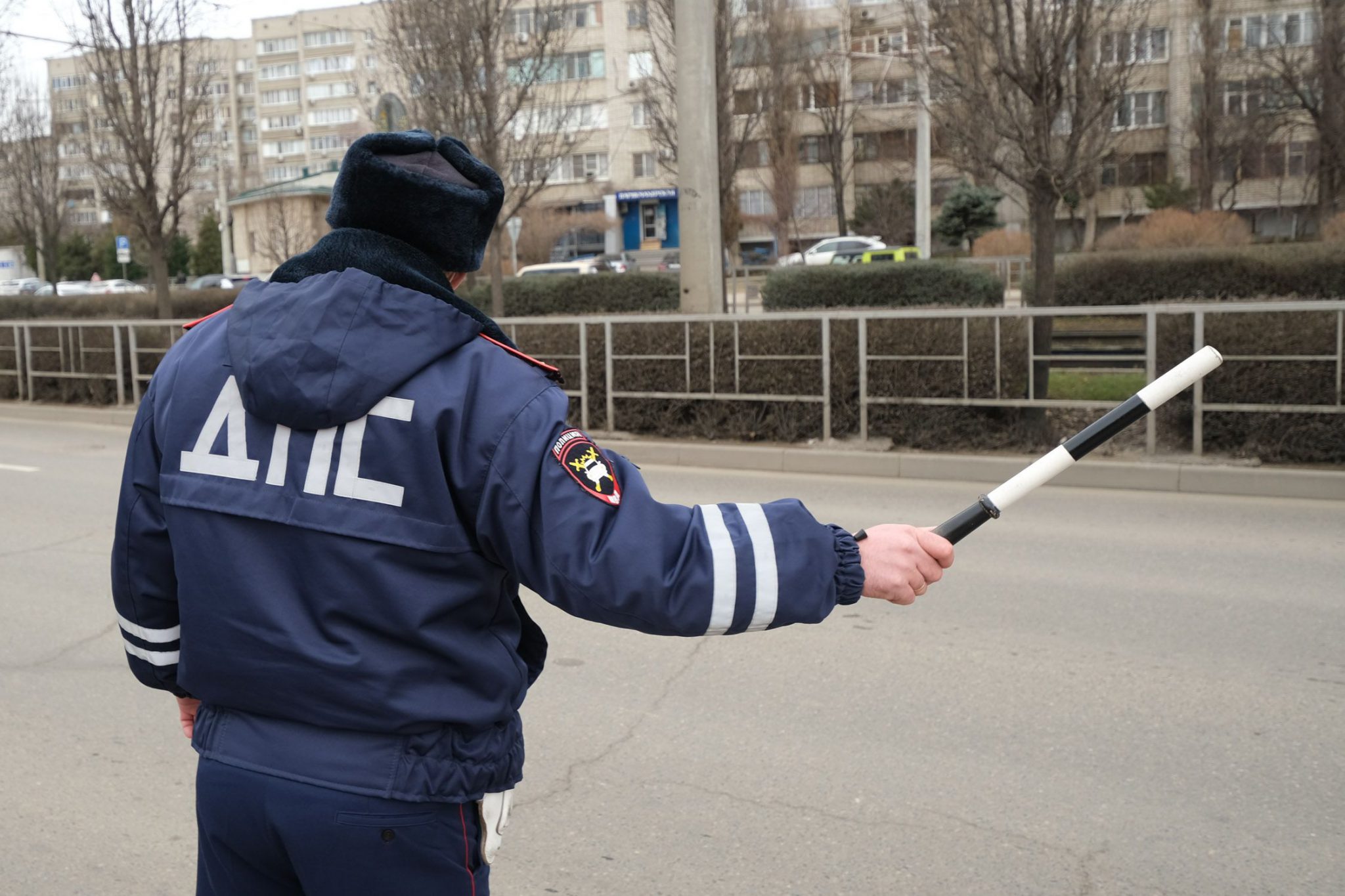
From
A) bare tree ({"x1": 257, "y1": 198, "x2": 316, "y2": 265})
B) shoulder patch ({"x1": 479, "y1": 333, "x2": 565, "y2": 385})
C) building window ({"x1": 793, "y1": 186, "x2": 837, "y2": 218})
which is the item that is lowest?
shoulder patch ({"x1": 479, "y1": 333, "x2": 565, "y2": 385})

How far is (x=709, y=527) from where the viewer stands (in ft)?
6.39

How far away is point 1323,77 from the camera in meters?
24.8

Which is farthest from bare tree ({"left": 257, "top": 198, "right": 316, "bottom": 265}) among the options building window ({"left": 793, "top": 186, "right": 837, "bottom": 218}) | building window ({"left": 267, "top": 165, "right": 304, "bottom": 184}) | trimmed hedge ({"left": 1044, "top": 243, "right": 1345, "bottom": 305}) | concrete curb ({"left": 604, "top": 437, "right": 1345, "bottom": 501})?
building window ({"left": 267, "top": 165, "right": 304, "bottom": 184})

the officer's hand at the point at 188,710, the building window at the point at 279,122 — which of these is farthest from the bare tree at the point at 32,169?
the building window at the point at 279,122

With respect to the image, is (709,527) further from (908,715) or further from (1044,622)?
(1044,622)

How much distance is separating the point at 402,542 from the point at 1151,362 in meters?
9.62

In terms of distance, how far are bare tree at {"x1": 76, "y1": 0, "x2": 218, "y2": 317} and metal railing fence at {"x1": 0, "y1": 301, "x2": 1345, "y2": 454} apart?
33.2 ft

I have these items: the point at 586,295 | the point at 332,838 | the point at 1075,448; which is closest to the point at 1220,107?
the point at 586,295

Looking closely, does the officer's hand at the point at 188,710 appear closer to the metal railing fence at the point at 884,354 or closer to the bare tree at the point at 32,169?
the metal railing fence at the point at 884,354

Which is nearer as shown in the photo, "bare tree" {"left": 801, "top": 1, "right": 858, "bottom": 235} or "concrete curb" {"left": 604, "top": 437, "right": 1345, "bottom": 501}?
"concrete curb" {"left": 604, "top": 437, "right": 1345, "bottom": 501}

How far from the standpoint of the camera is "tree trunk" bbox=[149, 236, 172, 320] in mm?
21250

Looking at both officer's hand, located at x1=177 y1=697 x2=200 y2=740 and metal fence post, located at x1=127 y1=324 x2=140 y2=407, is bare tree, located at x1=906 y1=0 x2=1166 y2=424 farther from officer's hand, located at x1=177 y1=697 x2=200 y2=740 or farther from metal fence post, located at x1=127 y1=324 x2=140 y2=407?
metal fence post, located at x1=127 y1=324 x2=140 y2=407

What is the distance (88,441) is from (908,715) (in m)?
12.0

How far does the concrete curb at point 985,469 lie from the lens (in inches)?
375
